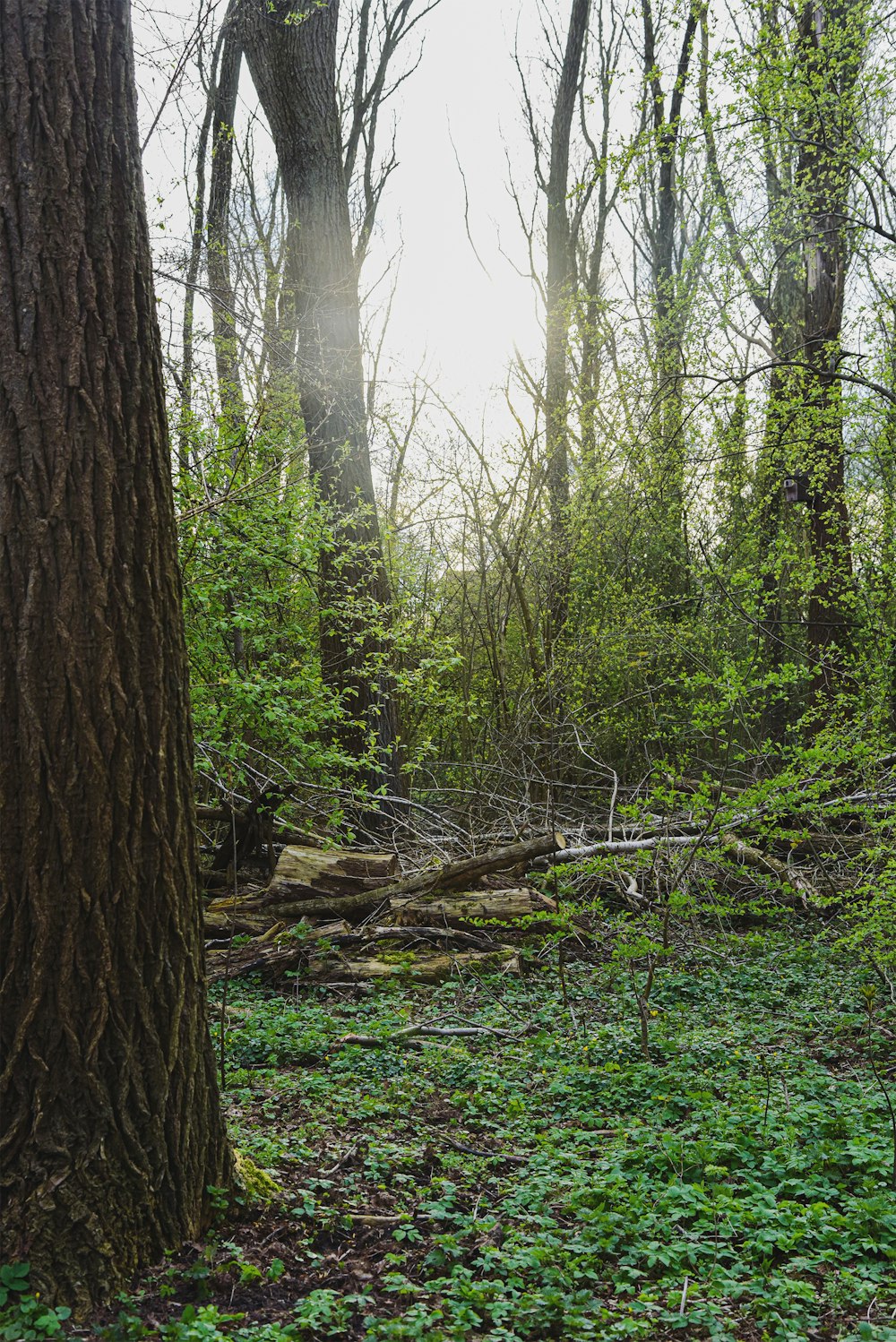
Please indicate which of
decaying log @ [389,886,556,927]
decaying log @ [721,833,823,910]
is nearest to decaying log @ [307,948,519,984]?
decaying log @ [389,886,556,927]

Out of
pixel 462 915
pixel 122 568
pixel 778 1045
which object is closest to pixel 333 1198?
pixel 122 568

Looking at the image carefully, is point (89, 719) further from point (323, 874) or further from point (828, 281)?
point (828, 281)

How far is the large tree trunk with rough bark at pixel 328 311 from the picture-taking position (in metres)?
9.55

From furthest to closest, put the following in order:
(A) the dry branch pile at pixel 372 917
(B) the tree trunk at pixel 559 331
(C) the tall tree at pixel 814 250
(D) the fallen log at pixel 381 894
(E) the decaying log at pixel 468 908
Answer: (B) the tree trunk at pixel 559 331, (C) the tall tree at pixel 814 250, (D) the fallen log at pixel 381 894, (E) the decaying log at pixel 468 908, (A) the dry branch pile at pixel 372 917

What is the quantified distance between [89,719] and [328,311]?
8.33m

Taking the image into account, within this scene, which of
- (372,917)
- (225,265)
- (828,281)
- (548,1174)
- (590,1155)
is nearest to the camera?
(548,1174)

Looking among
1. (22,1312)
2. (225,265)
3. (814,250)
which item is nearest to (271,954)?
(22,1312)

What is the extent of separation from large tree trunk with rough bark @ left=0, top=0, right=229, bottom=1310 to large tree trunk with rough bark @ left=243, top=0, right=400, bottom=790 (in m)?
6.39

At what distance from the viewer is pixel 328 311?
33.0 feet

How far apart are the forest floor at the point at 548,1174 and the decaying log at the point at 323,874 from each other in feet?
3.71

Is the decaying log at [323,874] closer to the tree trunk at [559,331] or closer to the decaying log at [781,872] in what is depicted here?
the decaying log at [781,872]

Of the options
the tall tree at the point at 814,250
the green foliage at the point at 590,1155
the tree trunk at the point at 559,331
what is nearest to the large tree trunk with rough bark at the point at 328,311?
the tree trunk at the point at 559,331

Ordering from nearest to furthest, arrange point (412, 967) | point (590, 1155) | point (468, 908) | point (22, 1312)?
point (22, 1312)
point (590, 1155)
point (412, 967)
point (468, 908)

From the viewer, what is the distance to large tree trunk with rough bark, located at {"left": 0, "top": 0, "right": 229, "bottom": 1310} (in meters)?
A: 2.59
